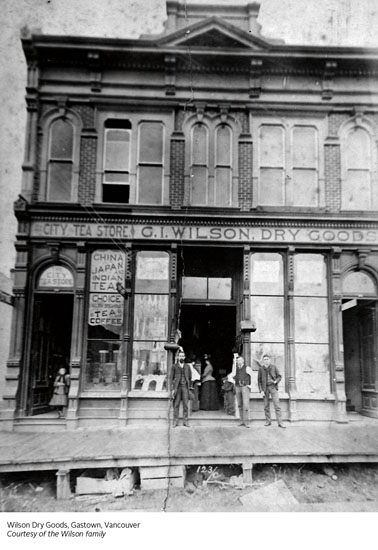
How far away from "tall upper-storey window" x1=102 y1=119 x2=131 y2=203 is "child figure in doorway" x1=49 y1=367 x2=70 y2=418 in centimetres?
474

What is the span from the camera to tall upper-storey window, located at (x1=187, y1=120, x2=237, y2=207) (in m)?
11.0

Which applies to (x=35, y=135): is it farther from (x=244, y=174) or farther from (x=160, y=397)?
(x=160, y=397)

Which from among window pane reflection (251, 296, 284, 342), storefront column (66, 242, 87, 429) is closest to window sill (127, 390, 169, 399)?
storefront column (66, 242, 87, 429)

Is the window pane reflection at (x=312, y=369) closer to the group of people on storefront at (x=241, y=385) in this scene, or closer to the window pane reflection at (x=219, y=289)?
the group of people on storefront at (x=241, y=385)

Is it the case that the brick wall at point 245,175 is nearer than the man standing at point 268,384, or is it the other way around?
the man standing at point 268,384

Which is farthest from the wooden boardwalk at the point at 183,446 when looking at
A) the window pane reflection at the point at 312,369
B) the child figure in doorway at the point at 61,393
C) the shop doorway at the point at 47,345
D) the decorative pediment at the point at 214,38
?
the decorative pediment at the point at 214,38

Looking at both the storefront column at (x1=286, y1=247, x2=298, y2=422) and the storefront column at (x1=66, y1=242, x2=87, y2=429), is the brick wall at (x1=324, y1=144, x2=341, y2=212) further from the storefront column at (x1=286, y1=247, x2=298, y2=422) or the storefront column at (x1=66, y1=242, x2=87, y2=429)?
the storefront column at (x1=66, y1=242, x2=87, y2=429)

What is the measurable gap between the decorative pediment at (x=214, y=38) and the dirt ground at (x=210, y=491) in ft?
33.1

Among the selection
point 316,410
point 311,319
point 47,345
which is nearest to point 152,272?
point 47,345

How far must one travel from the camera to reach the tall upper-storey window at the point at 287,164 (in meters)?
11.1

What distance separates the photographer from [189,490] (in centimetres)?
710

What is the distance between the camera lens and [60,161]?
10.9m

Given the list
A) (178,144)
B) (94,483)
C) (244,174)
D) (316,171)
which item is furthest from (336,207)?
(94,483)

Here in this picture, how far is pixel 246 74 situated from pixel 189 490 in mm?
10190
